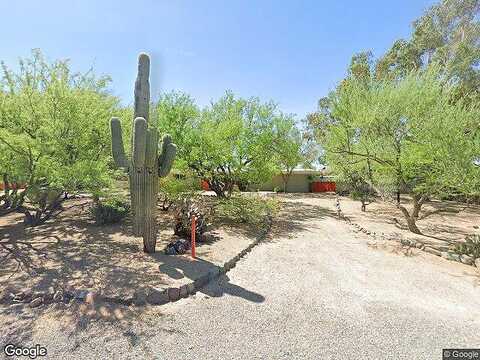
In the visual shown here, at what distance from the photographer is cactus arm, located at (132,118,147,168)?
16.2 feet

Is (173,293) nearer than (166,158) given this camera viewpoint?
Yes

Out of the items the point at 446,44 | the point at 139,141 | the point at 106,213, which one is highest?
the point at 446,44

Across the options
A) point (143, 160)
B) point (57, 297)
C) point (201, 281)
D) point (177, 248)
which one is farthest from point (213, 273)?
point (143, 160)

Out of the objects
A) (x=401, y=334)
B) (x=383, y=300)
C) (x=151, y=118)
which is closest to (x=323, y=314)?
(x=401, y=334)

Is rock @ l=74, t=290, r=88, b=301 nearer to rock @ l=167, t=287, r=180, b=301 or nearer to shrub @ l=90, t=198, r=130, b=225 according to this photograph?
rock @ l=167, t=287, r=180, b=301

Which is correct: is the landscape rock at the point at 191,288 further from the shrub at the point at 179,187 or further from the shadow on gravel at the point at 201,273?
the shrub at the point at 179,187

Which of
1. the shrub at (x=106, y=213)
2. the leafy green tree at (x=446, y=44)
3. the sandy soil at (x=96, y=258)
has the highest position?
the leafy green tree at (x=446, y=44)

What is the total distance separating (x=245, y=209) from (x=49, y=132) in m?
5.72

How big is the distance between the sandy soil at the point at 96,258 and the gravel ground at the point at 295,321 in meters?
0.59

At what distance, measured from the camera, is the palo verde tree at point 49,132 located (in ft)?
17.4

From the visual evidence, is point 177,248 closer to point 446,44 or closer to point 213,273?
point 213,273

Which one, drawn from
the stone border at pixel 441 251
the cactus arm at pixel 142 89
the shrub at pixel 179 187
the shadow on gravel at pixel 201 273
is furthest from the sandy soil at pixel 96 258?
the stone border at pixel 441 251

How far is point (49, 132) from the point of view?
548cm

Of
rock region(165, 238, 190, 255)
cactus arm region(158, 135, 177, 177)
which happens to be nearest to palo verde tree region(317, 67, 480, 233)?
cactus arm region(158, 135, 177, 177)
